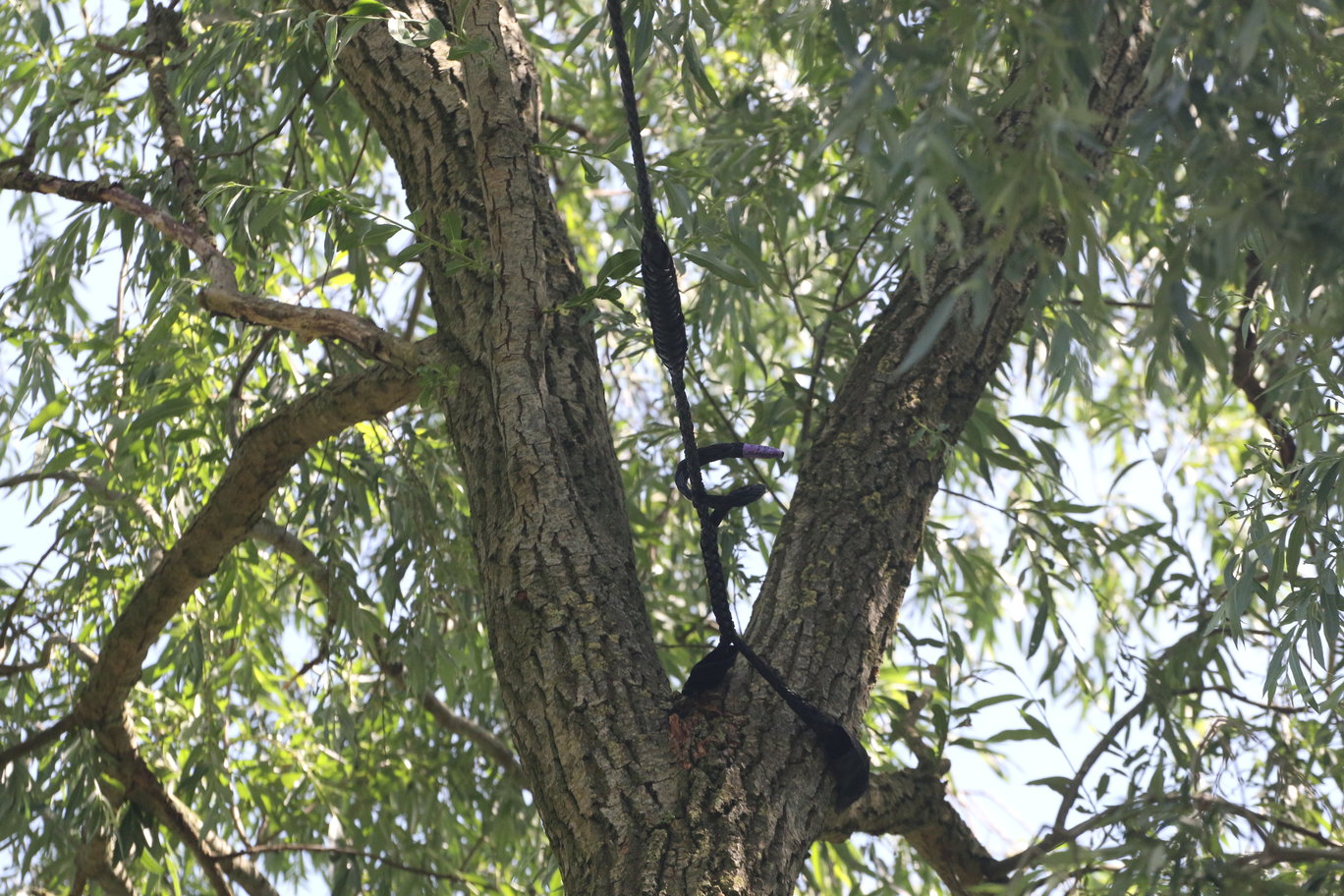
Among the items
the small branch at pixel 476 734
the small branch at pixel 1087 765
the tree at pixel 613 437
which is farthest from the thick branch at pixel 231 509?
the small branch at pixel 1087 765

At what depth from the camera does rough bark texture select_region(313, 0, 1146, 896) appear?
1.08 m

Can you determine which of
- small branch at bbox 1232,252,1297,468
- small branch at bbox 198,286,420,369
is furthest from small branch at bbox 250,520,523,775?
small branch at bbox 1232,252,1297,468

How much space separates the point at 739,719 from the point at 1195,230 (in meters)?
0.56

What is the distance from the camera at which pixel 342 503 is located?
2016mm

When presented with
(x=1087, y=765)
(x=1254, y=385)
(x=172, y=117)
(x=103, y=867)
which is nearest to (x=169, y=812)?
(x=103, y=867)

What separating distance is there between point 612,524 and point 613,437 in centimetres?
61

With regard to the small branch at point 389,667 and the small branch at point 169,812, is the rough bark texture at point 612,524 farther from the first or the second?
the small branch at point 169,812

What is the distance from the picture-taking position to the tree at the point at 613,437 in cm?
86

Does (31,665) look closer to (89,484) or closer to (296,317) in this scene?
(89,484)

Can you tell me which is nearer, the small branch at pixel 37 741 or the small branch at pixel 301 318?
the small branch at pixel 301 318

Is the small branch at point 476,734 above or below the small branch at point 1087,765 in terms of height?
above

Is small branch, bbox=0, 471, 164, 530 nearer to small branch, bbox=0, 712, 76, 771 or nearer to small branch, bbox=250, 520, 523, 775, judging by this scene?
small branch, bbox=250, 520, 523, 775

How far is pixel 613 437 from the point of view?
1.85 metres

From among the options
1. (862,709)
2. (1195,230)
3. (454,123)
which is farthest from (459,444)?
(1195,230)
